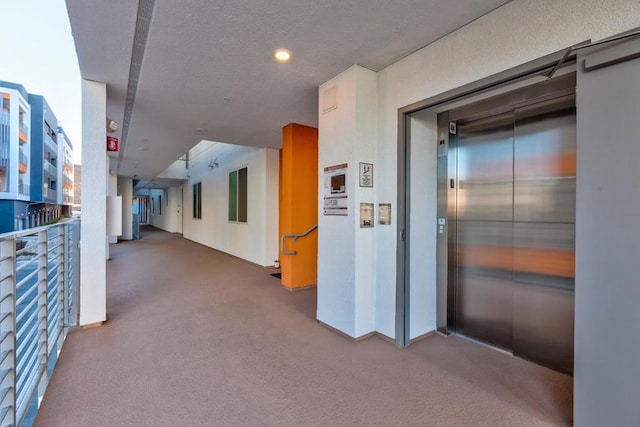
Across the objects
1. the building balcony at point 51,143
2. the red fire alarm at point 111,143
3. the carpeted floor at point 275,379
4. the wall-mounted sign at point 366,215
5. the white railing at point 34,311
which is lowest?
the carpeted floor at point 275,379

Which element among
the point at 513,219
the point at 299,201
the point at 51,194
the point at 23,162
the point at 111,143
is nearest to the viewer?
the point at 513,219

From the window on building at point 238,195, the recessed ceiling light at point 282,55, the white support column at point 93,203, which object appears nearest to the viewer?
the recessed ceiling light at point 282,55

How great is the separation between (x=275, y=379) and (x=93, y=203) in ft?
9.45

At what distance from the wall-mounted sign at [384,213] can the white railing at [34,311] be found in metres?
2.84

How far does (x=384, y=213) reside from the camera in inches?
122

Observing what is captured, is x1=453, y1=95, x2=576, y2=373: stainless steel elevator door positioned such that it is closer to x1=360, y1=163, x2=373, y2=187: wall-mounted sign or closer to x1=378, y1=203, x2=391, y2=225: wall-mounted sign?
x1=378, y1=203, x2=391, y2=225: wall-mounted sign

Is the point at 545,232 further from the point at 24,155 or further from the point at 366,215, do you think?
the point at 24,155

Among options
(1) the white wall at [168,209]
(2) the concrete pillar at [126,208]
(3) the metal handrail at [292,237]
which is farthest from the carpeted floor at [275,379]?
(1) the white wall at [168,209]

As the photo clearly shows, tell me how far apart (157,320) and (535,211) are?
4.30 m

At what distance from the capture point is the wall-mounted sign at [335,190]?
10.4ft

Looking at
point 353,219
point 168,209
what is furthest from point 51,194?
point 353,219

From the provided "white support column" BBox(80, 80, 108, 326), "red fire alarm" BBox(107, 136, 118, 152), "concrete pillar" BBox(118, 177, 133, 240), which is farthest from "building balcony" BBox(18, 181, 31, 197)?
"white support column" BBox(80, 80, 108, 326)

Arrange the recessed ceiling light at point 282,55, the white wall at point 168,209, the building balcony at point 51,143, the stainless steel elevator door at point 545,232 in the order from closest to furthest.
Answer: the stainless steel elevator door at point 545,232 < the recessed ceiling light at point 282,55 < the white wall at point 168,209 < the building balcony at point 51,143

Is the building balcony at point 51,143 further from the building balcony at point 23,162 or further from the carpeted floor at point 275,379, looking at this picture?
the carpeted floor at point 275,379
